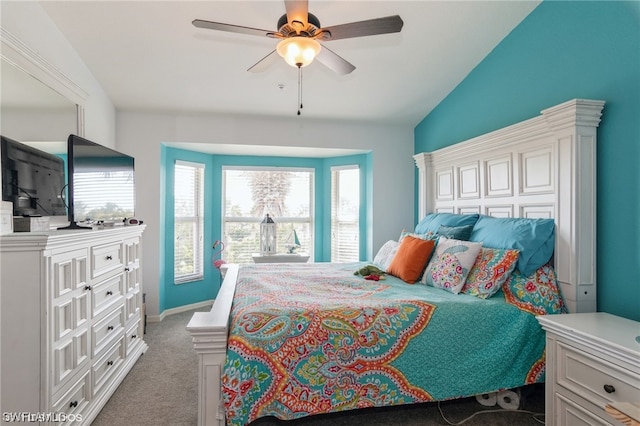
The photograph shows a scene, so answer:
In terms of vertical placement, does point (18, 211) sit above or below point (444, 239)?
above

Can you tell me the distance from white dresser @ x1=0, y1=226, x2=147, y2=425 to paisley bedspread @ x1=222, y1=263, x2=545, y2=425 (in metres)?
0.88

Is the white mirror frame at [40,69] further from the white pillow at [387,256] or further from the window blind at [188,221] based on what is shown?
the white pillow at [387,256]

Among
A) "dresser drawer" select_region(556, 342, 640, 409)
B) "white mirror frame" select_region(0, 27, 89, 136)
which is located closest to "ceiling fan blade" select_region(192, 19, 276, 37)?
"white mirror frame" select_region(0, 27, 89, 136)

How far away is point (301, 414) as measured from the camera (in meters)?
1.77

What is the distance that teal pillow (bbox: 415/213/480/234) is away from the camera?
3.01 meters

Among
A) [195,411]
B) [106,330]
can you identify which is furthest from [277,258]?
[195,411]

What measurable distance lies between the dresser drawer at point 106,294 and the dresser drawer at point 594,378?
2.76 m

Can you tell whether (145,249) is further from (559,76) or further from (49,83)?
(559,76)

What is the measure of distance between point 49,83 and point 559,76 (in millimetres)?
3685

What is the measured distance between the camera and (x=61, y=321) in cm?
180

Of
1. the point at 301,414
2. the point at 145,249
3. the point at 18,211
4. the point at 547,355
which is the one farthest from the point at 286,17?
the point at 145,249

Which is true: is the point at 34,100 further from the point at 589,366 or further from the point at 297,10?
the point at 589,366

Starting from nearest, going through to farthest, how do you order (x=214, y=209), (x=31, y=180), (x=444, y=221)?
(x=31, y=180), (x=444, y=221), (x=214, y=209)

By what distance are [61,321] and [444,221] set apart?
2956 mm
